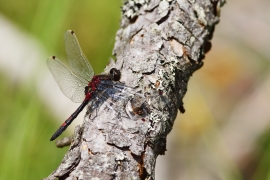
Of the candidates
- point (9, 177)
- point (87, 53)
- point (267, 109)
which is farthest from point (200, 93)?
point (9, 177)

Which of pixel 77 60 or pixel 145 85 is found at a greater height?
pixel 77 60

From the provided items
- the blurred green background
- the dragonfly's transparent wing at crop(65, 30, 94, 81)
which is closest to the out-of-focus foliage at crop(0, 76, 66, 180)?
the dragonfly's transparent wing at crop(65, 30, 94, 81)

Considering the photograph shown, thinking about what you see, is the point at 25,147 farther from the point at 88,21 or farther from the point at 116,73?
the point at 88,21

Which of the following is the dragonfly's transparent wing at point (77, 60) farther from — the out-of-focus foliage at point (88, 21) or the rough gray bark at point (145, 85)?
the out-of-focus foliage at point (88, 21)

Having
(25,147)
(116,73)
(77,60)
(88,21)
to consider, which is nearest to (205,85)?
(88,21)

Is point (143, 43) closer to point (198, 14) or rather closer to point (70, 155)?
point (198, 14)

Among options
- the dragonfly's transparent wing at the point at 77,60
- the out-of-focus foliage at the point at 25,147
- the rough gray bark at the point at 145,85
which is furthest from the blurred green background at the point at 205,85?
the rough gray bark at the point at 145,85
